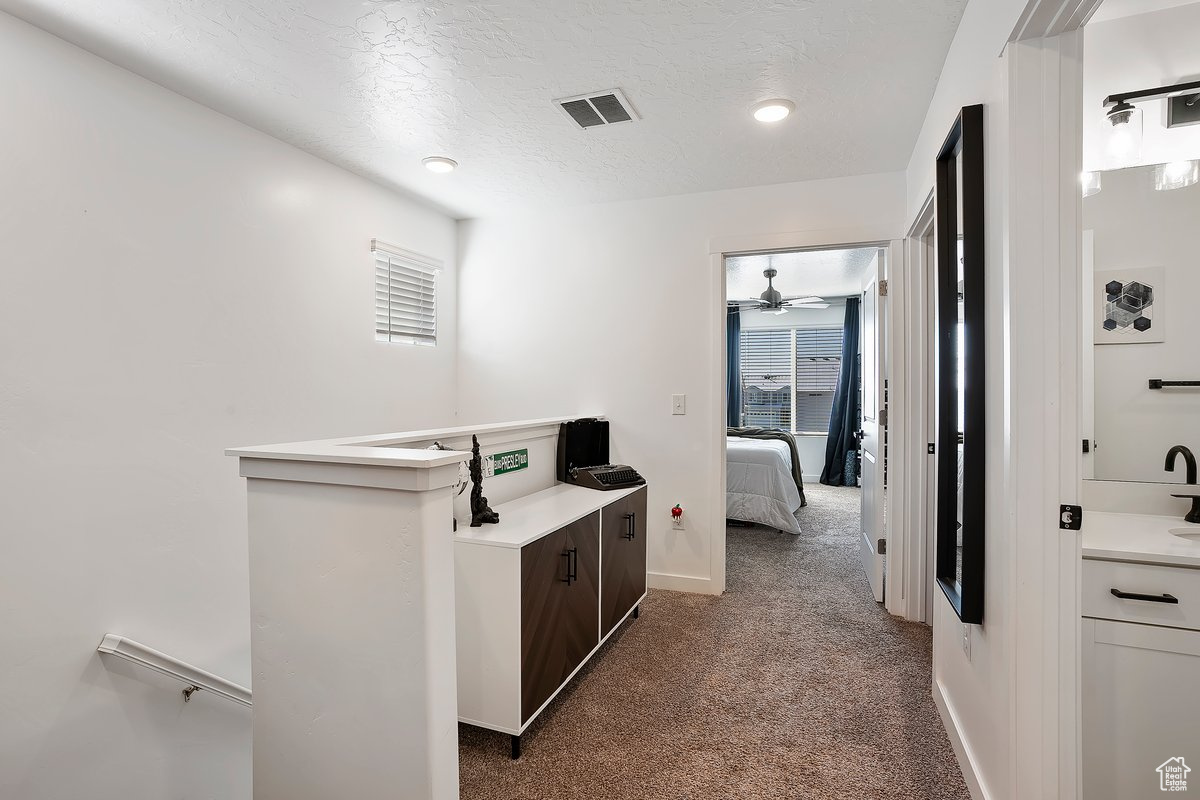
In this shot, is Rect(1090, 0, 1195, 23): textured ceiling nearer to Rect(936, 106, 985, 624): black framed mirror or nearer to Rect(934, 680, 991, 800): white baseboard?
Rect(936, 106, 985, 624): black framed mirror

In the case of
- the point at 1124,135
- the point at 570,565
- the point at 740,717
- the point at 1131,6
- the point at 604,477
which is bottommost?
the point at 740,717

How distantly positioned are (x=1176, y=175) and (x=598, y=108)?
199 cm

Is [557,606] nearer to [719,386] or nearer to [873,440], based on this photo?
[719,386]

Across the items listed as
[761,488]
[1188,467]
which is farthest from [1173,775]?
[761,488]

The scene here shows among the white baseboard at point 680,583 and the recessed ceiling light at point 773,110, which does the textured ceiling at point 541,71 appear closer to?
the recessed ceiling light at point 773,110

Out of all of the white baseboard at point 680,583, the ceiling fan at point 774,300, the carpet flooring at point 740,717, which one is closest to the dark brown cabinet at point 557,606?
the carpet flooring at point 740,717

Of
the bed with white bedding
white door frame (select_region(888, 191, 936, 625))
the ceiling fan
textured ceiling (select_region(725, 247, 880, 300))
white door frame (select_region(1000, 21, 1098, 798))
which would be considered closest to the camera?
white door frame (select_region(1000, 21, 1098, 798))

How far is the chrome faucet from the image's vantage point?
5.30 ft

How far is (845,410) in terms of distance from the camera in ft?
23.6

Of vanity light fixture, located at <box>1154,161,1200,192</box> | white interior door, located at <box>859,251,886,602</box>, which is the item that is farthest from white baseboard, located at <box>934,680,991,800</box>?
vanity light fixture, located at <box>1154,161,1200,192</box>

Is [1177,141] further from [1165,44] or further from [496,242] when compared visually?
[496,242]

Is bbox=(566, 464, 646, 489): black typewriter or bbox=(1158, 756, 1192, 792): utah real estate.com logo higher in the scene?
bbox=(566, 464, 646, 489): black typewriter

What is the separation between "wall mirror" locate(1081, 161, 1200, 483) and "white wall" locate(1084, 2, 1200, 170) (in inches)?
2.7

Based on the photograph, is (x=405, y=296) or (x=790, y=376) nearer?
(x=405, y=296)
